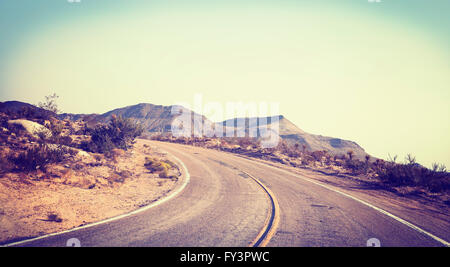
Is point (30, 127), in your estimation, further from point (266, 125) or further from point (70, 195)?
point (266, 125)

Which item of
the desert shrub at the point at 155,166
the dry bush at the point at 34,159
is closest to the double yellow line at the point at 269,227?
the desert shrub at the point at 155,166

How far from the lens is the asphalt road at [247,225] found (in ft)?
13.4

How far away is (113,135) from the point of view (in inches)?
562

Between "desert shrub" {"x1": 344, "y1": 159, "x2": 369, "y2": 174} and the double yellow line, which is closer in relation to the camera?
the double yellow line

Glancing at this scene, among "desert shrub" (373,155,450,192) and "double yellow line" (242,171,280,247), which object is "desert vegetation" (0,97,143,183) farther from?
"desert shrub" (373,155,450,192)

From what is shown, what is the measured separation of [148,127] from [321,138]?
68.2 metres

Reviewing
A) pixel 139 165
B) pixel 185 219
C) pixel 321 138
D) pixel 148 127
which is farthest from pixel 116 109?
pixel 185 219

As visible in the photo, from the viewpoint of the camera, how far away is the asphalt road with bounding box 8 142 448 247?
13.4 ft

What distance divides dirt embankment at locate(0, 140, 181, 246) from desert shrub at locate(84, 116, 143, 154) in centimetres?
214

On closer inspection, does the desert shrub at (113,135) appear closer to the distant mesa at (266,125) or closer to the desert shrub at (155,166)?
the desert shrub at (155,166)

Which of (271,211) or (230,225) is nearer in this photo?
(230,225)

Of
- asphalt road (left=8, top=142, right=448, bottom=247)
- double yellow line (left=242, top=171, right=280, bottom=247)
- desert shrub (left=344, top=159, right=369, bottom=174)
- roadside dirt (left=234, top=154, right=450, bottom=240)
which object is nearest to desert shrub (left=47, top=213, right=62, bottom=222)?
asphalt road (left=8, top=142, right=448, bottom=247)

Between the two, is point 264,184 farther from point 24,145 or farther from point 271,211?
point 24,145
